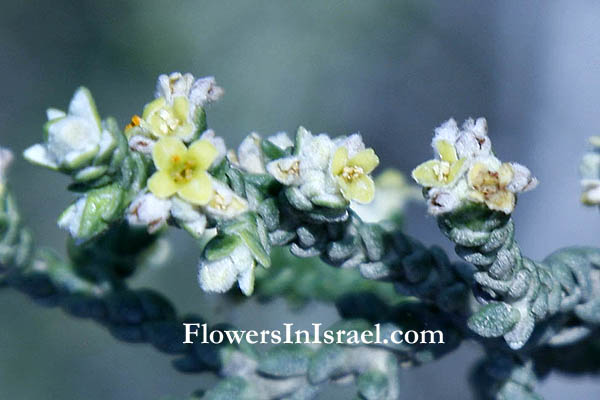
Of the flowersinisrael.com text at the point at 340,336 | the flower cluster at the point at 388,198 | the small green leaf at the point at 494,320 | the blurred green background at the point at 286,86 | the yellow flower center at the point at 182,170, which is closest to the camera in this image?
the yellow flower center at the point at 182,170

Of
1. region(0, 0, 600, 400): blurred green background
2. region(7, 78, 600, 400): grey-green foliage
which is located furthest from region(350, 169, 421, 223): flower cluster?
region(0, 0, 600, 400): blurred green background

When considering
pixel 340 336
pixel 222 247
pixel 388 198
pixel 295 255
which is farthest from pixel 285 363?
pixel 388 198

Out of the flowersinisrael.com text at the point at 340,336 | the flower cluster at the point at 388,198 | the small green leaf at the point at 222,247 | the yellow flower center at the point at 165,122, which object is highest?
the flower cluster at the point at 388,198

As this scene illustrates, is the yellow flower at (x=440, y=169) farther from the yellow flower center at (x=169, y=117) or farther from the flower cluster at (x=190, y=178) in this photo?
the yellow flower center at (x=169, y=117)

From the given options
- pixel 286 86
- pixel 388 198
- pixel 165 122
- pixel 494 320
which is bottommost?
pixel 494 320

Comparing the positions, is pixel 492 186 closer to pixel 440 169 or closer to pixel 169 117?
pixel 440 169

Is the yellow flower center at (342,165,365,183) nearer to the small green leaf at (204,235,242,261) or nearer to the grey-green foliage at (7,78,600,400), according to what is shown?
the grey-green foliage at (7,78,600,400)

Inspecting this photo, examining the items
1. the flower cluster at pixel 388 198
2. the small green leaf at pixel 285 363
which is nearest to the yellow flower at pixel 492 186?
the small green leaf at pixel 285 363
